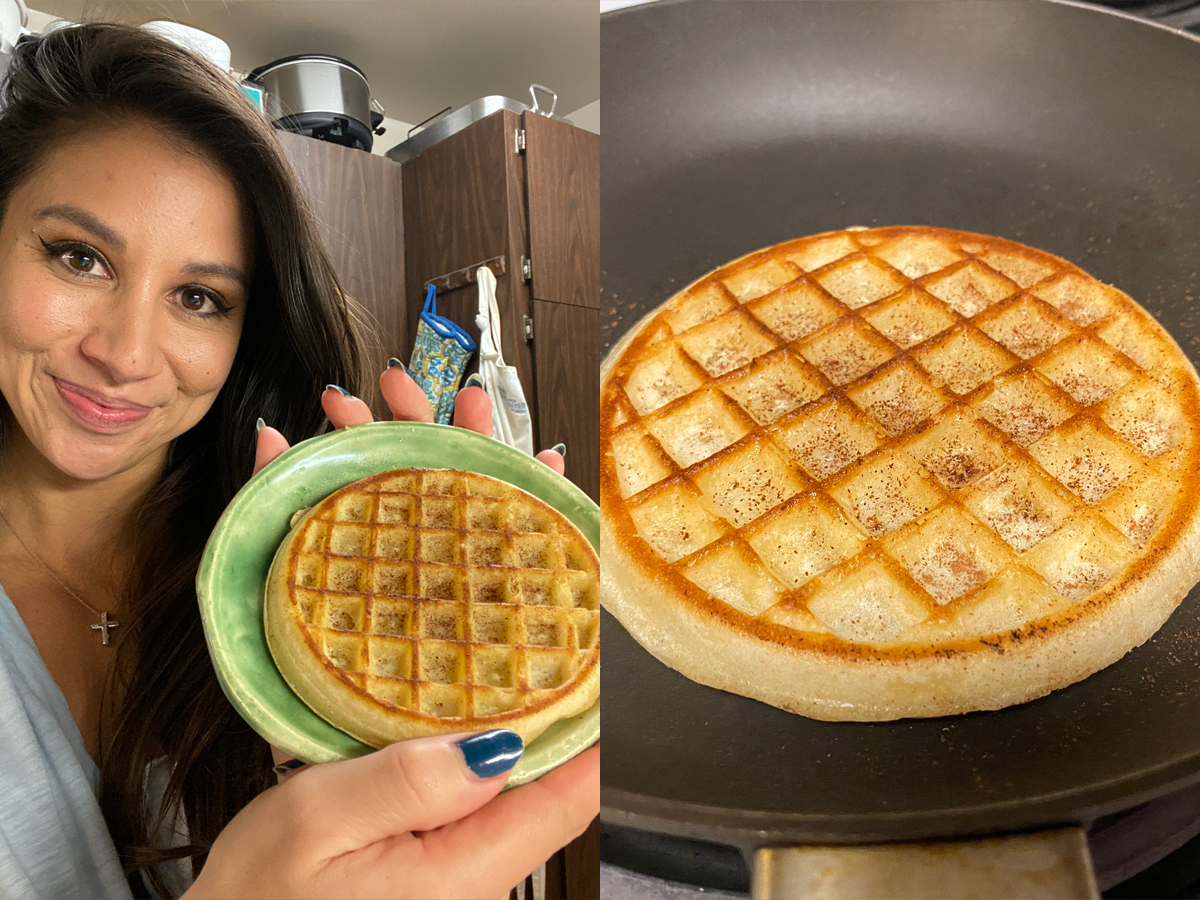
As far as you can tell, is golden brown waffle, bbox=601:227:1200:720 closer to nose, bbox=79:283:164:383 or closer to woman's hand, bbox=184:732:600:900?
woman's hand, bbox=184:732:600:900

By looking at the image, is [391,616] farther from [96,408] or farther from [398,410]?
[96,408]

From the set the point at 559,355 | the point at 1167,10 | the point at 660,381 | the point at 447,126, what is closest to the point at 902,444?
the point at 660,381

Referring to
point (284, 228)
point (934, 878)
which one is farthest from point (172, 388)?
point (934, 878)

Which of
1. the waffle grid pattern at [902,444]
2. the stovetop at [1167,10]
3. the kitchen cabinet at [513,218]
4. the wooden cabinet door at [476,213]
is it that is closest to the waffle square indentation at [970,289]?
the waffle grid pattern at [902,444]

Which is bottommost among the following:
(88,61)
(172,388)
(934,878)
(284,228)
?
(934,878)

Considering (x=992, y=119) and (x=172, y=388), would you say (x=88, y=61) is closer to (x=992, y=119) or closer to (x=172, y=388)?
(x=172, y=388)

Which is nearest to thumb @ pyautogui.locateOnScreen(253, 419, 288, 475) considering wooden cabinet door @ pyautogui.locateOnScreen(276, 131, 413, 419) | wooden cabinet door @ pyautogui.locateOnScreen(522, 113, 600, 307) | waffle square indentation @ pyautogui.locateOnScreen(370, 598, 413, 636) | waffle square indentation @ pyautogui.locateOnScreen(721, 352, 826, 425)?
waffle square indentation @ pyautogui.locateOnScreen(370, 598, 413, 636)
